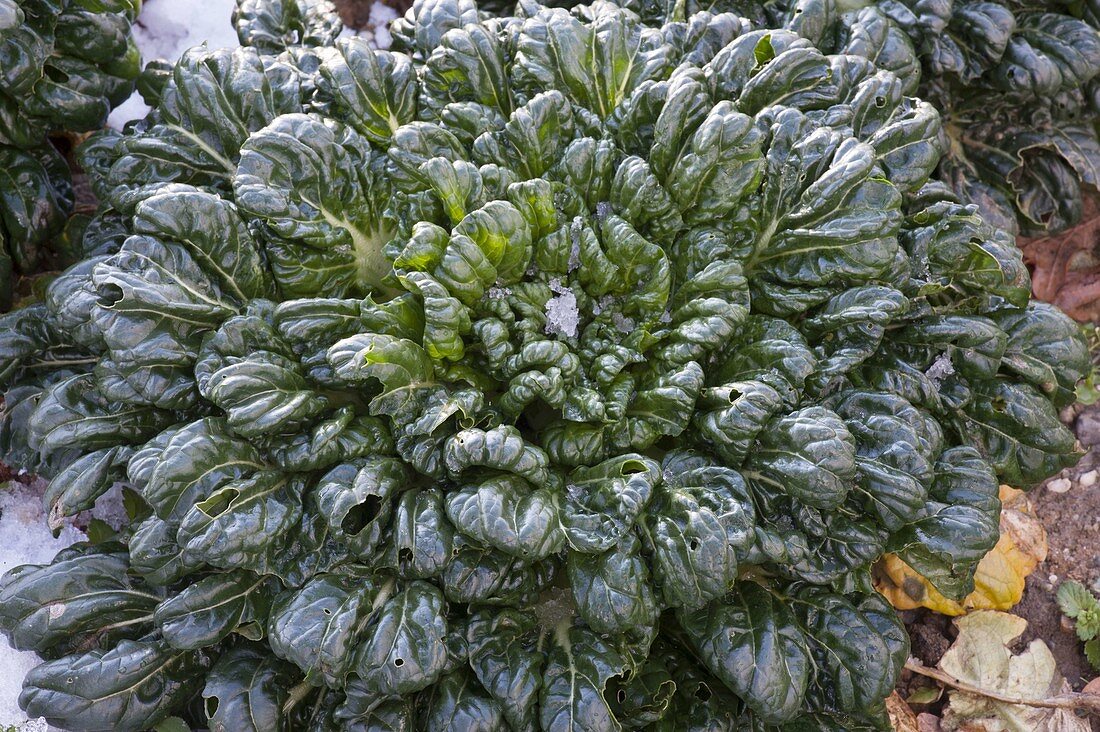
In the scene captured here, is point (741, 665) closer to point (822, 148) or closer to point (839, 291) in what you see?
point (839, 291)

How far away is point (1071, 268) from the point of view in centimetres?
505

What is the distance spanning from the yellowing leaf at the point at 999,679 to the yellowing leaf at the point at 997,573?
0.35ft

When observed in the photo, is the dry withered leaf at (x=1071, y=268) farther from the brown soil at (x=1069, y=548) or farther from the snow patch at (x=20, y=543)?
the snow patch at (x=20, y=543)

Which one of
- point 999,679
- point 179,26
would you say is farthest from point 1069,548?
point 179,26

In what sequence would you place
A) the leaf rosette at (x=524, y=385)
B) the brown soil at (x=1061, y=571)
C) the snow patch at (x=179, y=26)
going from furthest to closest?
the snow patch at (x=179, y=26) < the brown soil at (x=1061, y=571) < the leaf rosette at (x=524, y=385)

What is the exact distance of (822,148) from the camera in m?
3.39

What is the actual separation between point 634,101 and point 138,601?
275 centimetres

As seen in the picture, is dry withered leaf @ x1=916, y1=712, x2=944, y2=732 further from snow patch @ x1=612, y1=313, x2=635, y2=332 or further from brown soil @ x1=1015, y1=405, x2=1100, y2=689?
snow patch @ x1=612, y1=313, x2=635, y2=332

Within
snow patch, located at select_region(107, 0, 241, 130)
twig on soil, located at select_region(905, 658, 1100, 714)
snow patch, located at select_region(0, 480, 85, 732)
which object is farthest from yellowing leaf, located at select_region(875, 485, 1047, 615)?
snow patch, located at select_region(107, 0, 241, 130)

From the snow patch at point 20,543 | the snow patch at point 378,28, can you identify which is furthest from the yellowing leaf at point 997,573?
the snow patch at point 378,28

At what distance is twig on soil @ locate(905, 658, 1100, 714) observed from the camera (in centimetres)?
371

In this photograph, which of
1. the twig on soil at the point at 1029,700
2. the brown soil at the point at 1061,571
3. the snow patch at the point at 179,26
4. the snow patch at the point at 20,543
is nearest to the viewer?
the snow patch at the point at 20,543

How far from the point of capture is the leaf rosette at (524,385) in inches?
112

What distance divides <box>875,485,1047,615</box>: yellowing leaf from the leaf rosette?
53cm
